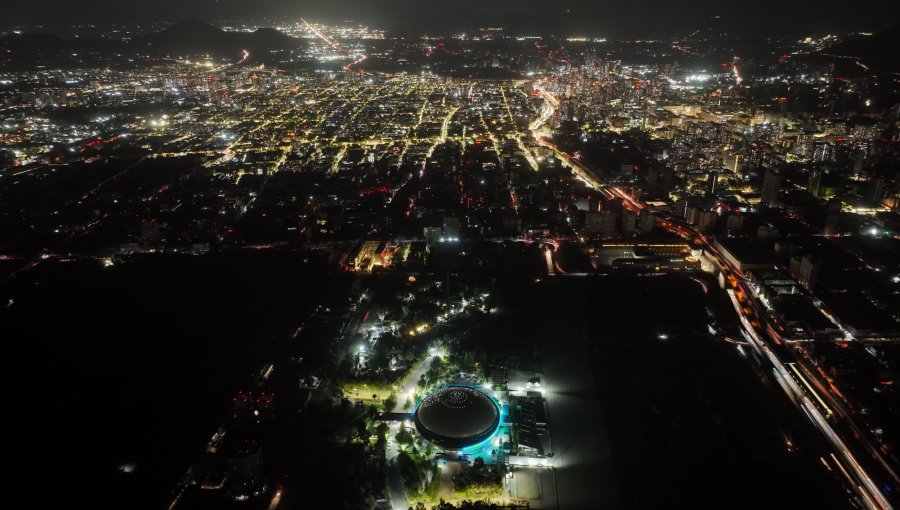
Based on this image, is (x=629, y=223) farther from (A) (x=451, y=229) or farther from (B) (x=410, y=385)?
(B) (x=410, y=385)

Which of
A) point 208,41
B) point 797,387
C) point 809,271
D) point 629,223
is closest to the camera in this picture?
point 797,387

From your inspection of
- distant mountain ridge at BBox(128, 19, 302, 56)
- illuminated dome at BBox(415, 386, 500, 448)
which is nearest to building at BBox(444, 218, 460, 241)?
illuminated dome at BBox(415, 386, 500, 448)

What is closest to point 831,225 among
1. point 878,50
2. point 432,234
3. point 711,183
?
point 711,183

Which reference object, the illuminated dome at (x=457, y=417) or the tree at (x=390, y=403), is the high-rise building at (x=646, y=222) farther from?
the tree at (x=390, y=403)

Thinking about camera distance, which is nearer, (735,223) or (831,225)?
(831,225)

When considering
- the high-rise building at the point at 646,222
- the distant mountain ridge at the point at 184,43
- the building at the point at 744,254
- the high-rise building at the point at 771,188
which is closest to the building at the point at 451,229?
the high-rise building at the point at 646,222

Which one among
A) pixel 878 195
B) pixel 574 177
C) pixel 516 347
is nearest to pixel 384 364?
pixel 516 347

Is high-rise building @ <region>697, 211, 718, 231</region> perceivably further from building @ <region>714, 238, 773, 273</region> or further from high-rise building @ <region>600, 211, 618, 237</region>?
high-rise building @ <region>600, 211, 618, 237</region>

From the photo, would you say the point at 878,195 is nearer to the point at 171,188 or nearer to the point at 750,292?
the point at 750,292
